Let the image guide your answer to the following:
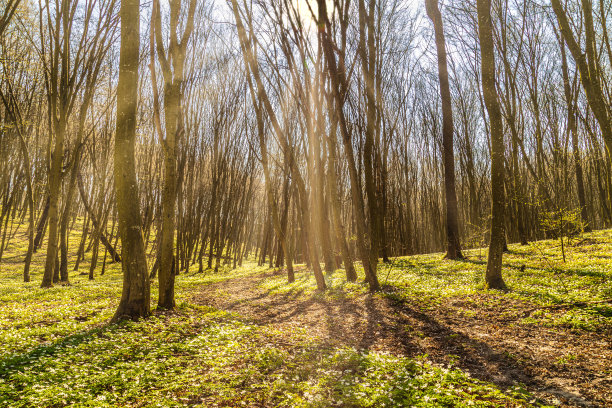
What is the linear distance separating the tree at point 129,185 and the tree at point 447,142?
11.8 metres

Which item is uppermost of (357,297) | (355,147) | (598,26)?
(598,26)

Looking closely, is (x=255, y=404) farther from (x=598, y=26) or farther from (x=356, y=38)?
(x=598, y=26)

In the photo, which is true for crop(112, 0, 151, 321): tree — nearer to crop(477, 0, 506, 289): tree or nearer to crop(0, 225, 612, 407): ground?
crop(0, 225, 612, 407): ground

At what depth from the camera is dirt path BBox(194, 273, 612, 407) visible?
3.59 metres

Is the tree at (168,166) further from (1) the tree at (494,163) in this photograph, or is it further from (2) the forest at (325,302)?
(1) the tree at (494,163)

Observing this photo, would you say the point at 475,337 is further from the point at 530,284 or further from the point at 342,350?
the point at 530,284

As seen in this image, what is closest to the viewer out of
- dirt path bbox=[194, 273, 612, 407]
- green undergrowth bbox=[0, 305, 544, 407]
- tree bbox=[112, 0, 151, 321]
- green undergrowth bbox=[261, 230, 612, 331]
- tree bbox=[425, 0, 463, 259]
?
green undergrowth bbox=[0, 305, 544, 407]

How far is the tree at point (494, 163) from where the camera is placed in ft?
24.9

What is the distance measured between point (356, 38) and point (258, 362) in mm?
13418

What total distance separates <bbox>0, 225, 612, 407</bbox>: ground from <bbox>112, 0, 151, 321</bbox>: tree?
0.65 metres

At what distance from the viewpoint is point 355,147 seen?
54.1 feet

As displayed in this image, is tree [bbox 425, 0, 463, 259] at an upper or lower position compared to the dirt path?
upper

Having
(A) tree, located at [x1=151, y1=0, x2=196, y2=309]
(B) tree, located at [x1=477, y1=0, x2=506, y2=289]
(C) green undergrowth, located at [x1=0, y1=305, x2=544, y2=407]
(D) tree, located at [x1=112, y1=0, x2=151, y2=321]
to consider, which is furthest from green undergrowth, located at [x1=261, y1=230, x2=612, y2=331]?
(D) tree, located at [x1=112, y1=0, x2=151, y2=321]

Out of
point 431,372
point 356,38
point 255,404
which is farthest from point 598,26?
point 255,404
